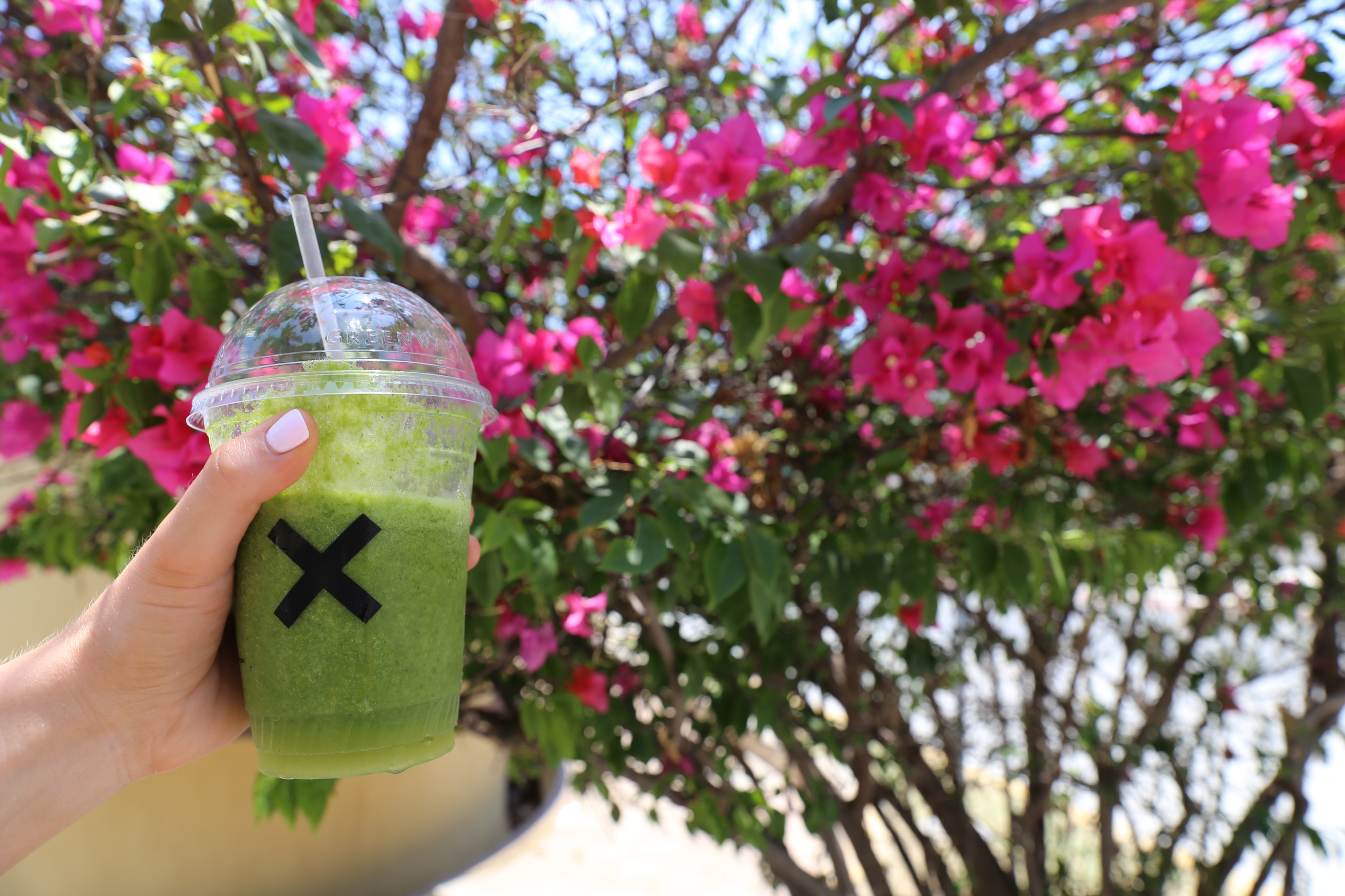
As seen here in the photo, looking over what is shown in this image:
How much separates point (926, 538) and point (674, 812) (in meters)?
3.92

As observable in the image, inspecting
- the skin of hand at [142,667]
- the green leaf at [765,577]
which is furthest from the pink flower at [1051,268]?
the skin of hand at [142,667]

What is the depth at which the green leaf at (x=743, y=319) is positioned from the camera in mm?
1264

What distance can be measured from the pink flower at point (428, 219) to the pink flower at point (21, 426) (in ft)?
3.46

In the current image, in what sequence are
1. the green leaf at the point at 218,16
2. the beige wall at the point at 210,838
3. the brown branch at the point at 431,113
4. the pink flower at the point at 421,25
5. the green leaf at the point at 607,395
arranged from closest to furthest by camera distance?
the green leaf at the point at 218,16 → the green leaf at the point at 607,395 → the brown branch at the point at 431,113 → the pink flower at the point at 421,25 → the beige wall at the point at 210,838

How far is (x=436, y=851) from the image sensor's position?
4332mm

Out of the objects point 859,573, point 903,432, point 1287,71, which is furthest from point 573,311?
point 1287,71

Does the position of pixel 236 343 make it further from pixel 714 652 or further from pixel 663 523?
pixel 714 652

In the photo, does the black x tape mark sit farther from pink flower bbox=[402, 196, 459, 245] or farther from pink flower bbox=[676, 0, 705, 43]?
pink flower bbox=[676, 0, 705, 43]

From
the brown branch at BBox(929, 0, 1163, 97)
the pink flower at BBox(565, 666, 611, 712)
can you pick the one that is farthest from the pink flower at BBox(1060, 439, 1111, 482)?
the pink flower at BBox(565, 666, 611, 712)

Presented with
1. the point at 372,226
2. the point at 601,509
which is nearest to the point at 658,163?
the point at 372,226

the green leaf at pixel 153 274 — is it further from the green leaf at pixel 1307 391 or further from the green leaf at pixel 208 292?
the green leaf at pixel 1307 391

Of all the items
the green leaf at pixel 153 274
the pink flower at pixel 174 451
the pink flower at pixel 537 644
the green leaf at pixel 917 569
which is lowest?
the pink flower at pixel 537 644

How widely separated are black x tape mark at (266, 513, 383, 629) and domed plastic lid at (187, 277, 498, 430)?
5.2 inches

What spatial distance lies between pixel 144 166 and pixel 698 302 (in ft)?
2.94
